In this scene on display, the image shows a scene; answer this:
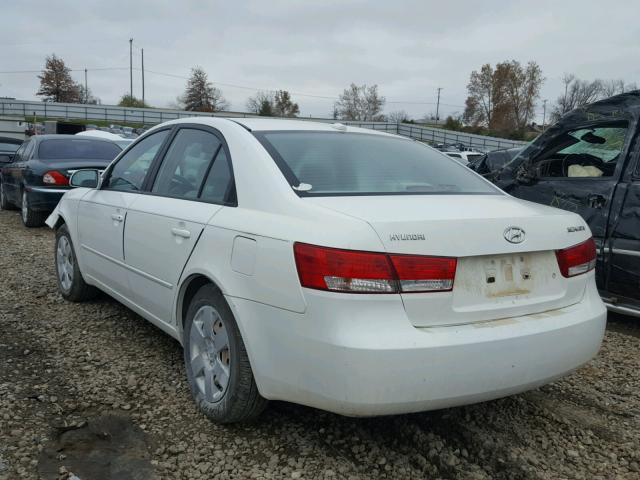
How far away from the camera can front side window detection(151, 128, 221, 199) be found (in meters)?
3.26

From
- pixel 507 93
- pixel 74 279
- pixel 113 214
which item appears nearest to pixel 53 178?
pixel 74 279

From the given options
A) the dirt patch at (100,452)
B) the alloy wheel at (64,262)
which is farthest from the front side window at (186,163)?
the alloy wheel at (64,262)

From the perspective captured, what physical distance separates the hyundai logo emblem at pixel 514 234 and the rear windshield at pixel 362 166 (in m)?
0.53

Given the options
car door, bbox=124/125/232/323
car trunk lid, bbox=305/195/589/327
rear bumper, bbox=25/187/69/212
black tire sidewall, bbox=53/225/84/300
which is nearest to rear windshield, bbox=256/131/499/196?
car trunk lid, bbox=305/195/589/327

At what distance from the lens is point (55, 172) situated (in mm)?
8961

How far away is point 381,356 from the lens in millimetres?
2176

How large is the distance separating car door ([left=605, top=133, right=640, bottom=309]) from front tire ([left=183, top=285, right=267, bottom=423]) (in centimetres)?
297

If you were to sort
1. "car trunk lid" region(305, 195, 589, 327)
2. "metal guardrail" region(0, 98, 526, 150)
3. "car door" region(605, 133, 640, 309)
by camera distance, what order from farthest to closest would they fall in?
"metal guardrail" region(0, 98, 526, 150) → "car door" region(605, 133, 640, 309) → "car trunk lid" region(305, 195, 589, 327)

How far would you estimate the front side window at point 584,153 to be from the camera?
4.69 metres

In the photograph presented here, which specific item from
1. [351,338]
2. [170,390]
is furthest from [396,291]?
[170,390]

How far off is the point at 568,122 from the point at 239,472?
4.10 meters

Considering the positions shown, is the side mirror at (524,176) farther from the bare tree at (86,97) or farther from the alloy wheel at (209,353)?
the bare tree at (86,97)

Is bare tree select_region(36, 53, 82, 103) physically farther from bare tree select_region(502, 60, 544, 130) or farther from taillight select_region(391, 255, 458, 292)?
taillight select_region(391, 255, 458, 292)

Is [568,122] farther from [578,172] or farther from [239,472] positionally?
[239,472]
